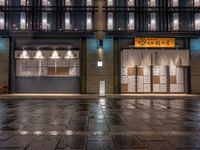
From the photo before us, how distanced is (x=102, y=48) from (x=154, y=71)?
6.70 m

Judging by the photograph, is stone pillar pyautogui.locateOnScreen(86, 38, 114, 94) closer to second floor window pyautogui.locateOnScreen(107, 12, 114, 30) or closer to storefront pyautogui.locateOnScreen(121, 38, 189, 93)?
storefront pyautogui.locateOnScreen(121, 38, 189, 93)

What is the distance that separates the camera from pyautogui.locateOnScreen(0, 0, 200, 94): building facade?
93.5 ft

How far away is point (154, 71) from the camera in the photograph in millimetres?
29641

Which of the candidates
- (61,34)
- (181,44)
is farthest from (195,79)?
(61,34)

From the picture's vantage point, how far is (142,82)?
2941cm

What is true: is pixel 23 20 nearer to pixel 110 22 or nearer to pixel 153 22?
pixel 110 22

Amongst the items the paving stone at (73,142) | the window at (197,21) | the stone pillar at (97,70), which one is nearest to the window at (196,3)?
A: the window at (197,21)

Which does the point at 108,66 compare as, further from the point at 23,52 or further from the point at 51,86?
the point at 23,52

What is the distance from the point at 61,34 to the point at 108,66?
6.32 meters

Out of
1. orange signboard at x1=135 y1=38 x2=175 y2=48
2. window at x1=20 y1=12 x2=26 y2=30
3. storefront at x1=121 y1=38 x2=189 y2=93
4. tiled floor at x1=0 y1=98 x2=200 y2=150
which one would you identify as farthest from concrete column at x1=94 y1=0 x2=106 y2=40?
tiled floor at x1=0 y1=98 x2=200 y2=150

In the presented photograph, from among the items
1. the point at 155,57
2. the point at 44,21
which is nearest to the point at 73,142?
the point at 155,57

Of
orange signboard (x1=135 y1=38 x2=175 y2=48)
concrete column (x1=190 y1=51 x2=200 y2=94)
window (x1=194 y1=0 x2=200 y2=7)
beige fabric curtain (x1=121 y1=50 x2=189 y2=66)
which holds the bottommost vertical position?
concrete column (x1=190 y1=51 x2=200 y2=94)

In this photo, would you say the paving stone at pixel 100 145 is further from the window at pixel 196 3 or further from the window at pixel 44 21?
the window at pixel 196 3

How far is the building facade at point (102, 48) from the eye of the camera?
28.5 meters
